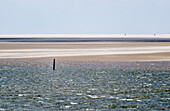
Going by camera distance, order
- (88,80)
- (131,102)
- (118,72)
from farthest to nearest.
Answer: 1. (118,72)
2. (88,80)
3. (131,102)

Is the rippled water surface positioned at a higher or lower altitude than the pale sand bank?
higher

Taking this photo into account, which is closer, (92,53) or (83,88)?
(83,88)

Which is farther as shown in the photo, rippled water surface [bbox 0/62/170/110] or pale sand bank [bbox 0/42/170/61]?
pale sand bank [bbox 0/42/170/61]

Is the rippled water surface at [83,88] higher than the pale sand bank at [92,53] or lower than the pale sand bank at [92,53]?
higher

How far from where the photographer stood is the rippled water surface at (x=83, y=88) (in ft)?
91.0

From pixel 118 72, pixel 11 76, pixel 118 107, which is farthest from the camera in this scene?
pixel 118 72

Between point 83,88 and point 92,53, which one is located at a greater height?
point 83,88

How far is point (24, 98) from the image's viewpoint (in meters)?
30.2

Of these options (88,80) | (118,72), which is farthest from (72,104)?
(118,72)

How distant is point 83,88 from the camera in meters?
35.8

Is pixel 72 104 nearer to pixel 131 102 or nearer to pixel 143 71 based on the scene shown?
pixel 131 102

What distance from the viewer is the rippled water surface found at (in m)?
27.8

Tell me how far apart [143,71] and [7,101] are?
23832 mm

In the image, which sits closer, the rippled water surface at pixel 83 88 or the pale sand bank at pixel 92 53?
the rippled water surface at pixel 83 88
